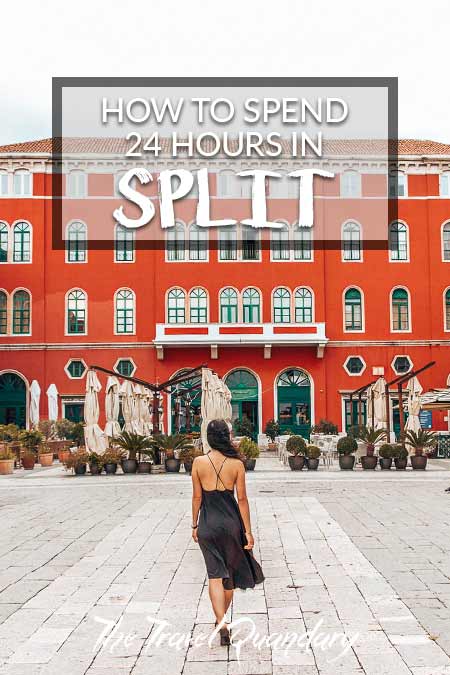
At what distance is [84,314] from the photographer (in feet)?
132

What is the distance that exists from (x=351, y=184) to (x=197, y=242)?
777cm

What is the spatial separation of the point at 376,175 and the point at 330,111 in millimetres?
5472

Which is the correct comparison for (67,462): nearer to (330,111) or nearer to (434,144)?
(330,111)

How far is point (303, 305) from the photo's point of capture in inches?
1586

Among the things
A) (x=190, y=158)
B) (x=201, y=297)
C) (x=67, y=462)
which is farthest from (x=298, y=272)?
(x=67, y=462)

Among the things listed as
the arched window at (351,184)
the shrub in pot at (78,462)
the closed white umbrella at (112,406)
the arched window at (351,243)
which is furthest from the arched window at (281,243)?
the shrub in pot at (78,462)

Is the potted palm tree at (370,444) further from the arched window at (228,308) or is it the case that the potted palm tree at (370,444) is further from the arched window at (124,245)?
the arched window at (124,245)

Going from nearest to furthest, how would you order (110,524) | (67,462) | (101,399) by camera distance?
(110,524) → (67,462) → (101,399)

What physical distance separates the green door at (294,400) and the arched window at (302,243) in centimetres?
528

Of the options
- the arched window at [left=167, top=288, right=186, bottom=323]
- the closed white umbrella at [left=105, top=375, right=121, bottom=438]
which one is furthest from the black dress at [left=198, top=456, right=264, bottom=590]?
the arched window at [left=167, top=288, right=186, bottom=323]

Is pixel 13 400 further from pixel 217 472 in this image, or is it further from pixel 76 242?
pixel 217 472

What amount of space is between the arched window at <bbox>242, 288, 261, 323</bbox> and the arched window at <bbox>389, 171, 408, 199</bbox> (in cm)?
822

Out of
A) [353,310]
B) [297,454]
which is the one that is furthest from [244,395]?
[297,454]

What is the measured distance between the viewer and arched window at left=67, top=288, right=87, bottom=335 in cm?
4009
